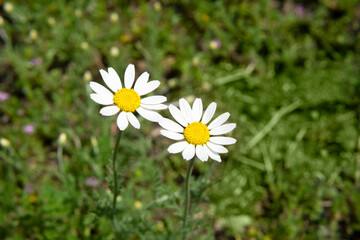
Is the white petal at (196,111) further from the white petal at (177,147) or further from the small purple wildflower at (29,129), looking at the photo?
the small purple wildflower at (29,129)

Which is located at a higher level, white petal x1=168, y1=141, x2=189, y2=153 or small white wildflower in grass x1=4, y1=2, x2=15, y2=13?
small white wildflower in grass x1=4, y1=2, x2=15, y2=13

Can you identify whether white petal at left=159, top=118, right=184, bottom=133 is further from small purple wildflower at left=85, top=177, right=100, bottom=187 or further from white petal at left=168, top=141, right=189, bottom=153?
small purple wildflower at left=85, top=177, right=100, bottom=187

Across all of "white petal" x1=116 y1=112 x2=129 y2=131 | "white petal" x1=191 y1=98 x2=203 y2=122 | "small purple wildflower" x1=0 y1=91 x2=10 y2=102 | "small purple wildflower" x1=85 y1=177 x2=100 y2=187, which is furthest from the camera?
"small purple wildflower" x1=0 y1=91 x2=10 y2=102

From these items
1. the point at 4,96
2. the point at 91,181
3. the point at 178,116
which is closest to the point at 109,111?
the point at 178,116

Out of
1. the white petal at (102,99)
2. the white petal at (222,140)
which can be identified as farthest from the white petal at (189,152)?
the white petal at (102,99)

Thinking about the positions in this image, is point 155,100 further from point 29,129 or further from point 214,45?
point 214,45

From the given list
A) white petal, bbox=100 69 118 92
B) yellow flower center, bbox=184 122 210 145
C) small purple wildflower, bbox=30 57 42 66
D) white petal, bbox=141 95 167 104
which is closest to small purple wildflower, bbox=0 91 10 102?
small purple wildflower, bbox=30 57 42 66

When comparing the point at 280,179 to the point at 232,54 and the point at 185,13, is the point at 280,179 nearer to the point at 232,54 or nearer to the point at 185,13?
the point at 232,54

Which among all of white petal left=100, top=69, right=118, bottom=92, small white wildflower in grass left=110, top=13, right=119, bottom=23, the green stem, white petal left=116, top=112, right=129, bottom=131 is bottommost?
the green stem
